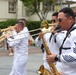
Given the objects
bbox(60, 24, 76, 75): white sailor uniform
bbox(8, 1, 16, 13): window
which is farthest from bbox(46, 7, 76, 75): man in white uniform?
bbox(8, 1, 16, 13): window

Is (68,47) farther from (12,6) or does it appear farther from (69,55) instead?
(12,6)

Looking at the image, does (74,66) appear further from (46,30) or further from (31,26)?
(31,26)

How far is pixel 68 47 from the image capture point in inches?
153

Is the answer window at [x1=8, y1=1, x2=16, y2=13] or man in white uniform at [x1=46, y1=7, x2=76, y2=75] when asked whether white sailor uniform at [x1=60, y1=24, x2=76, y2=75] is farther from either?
window at [x1=8, y1=1, x2=16, y2=13]

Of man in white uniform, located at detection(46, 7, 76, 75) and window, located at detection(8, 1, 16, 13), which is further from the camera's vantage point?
window, located at detection(8, 1, 16, 13)

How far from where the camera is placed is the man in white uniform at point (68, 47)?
3570 millimetres

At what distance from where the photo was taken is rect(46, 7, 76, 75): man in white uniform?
141 inches

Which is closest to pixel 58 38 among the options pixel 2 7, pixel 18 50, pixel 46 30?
pixel 46 30

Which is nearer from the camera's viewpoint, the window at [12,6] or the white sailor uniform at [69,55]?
the white sailor uniform at [69,55]

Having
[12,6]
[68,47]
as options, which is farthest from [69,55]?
[12,6]

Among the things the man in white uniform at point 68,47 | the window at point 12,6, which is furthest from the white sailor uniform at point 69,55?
the window at point 12,6

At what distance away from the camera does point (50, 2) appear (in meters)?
29.8

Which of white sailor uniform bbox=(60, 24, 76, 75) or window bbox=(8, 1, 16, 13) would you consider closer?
white sailor uniform bbox=(60, 24, 76, 75)

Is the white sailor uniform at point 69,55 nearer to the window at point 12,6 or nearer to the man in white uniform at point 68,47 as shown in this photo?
the man in white uniform at point 68,47
